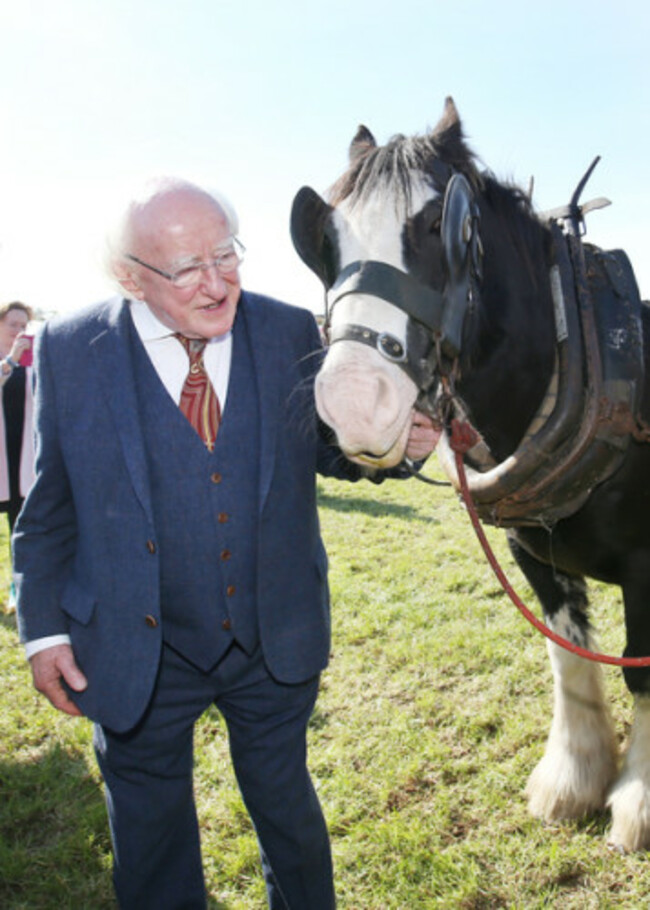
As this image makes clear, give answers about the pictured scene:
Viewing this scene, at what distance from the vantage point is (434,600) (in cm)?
409

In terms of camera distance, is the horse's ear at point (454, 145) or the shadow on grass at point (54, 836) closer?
the horse's ear at point (454, 145)

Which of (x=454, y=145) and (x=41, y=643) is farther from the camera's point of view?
(x=454, y=145)

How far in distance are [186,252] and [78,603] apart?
83cm

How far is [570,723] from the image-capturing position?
246 cm

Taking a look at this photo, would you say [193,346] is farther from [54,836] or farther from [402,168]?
[54,836]

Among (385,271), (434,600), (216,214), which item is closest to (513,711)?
(434,600)

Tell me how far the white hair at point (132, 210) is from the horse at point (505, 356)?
337 mm

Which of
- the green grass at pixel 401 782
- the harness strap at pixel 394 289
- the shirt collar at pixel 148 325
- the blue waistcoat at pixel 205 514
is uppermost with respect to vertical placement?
the harness strap at pixel 394 289

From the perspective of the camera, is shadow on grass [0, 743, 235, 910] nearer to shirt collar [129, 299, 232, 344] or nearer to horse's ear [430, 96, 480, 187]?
shirt collar [129, 299, 232, 344]

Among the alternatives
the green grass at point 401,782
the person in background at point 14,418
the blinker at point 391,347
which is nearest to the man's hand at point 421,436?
the blinker at point 391,347

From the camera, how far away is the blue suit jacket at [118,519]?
4.93 feet

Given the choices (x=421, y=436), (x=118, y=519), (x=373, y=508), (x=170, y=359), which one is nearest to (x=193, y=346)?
(x=170, y=359)

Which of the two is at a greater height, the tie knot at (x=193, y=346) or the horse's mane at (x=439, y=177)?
the horse's mane at (x=439, y=177)

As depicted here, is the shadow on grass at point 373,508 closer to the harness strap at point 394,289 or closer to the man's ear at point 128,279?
the harness strap at point 394,289
